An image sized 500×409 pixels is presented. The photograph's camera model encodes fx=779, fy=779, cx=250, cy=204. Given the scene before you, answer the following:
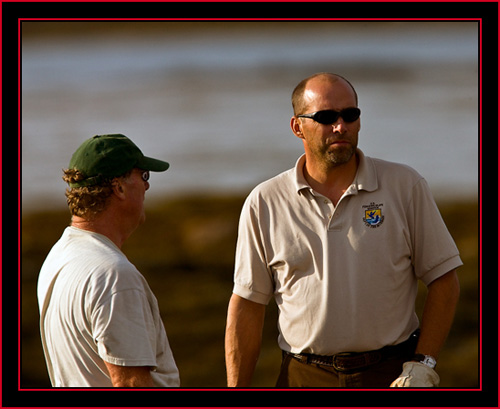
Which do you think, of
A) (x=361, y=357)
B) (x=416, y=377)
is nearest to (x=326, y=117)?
(x=361, y=357)

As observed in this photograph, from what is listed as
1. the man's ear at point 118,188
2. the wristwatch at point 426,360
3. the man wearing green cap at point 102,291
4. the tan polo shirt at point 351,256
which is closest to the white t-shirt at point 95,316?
the man wearing green cap at point 102,291

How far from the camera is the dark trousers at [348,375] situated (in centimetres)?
311

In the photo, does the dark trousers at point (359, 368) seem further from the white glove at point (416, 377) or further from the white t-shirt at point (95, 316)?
the white t-shirt at point (95, 316)

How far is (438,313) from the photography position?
10.3 feet

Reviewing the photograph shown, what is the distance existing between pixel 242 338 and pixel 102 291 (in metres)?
1.13

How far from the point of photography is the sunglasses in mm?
3158

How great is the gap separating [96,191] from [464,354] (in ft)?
30.8

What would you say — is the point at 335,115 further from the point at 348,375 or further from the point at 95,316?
the point at 95,316

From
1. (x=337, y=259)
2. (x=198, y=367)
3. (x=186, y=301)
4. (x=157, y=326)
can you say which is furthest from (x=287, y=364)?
(x=186, y=301)

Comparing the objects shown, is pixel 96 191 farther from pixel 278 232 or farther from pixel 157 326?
pixel 278 232

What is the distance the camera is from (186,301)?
11.8m

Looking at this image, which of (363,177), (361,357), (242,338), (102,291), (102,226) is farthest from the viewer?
(242,338)

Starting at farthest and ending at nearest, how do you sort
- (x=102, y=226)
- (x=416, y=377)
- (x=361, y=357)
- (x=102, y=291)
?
(x=361, y=357) < (x=416, y=377) < (x=102, y=226) < (x=102, y=291)

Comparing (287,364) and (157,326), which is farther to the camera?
(287,364)
